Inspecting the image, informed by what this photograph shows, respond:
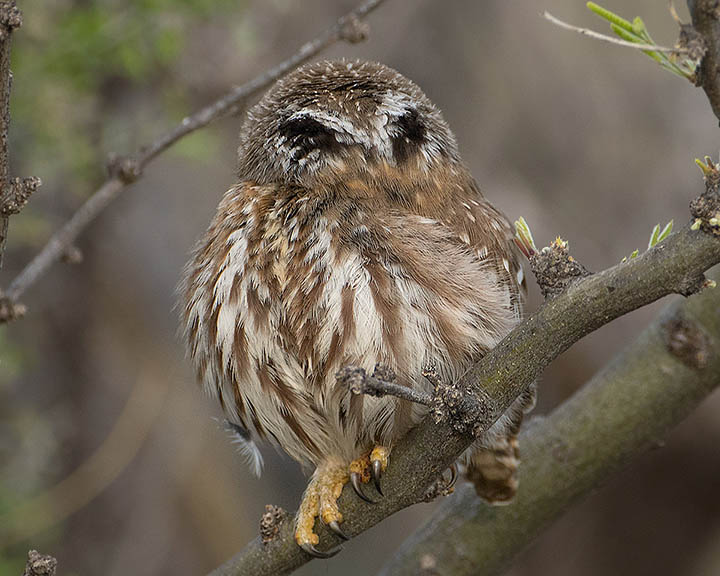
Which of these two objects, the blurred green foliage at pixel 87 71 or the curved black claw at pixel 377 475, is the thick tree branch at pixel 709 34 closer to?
the curved black claw at pixel 377 475

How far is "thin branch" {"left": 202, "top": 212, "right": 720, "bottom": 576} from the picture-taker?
1.96 meters

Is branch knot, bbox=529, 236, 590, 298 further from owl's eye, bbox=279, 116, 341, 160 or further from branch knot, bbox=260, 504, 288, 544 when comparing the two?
branch knot, bbox=260, 504, 288, 544

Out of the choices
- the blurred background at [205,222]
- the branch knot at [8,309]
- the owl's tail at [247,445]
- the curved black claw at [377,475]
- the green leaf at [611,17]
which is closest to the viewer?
the green leaf at [611,17]

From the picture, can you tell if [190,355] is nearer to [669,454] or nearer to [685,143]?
[669,454]

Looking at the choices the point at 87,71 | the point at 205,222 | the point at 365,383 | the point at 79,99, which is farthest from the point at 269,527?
the point at 205,222

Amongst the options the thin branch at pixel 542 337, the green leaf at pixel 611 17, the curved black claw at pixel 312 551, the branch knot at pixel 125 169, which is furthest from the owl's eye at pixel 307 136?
the curved black claw at pixel 312 551

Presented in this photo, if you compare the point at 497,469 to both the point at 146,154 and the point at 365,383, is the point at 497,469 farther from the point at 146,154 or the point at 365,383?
the point at 146,154

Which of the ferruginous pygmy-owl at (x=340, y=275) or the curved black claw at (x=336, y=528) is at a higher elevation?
the ferruginous pygmy-owl at (x=340, y=275)

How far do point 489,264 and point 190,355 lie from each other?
0.98 meters

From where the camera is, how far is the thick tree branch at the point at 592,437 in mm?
3180

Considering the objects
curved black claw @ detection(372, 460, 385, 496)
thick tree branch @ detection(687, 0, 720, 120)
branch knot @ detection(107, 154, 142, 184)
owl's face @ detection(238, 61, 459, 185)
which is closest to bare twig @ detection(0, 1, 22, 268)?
branch knot @ detection(107, 154, 142, 184)

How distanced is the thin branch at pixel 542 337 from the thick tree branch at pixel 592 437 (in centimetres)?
86

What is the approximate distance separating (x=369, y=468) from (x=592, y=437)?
3.30 feet

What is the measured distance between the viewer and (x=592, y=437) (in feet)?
10.7
